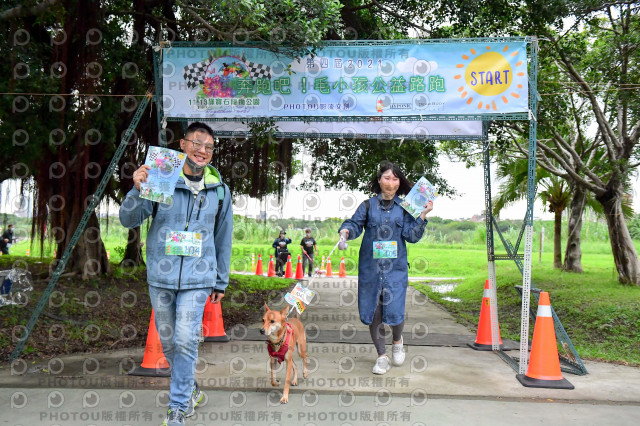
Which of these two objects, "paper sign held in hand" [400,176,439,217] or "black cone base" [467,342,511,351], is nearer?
"paper sign held in hand" [400,176,439,217]

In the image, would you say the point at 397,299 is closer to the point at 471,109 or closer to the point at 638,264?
the point at 471,109

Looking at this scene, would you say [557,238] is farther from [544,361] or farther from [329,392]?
[329,392]

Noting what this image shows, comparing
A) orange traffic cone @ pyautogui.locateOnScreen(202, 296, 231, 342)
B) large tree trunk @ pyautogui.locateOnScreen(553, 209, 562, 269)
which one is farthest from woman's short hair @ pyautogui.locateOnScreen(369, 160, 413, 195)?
large tree trunk @ pyautogui.locateOnScreen(553, 209, 562, 269)

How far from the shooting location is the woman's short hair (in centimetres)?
534

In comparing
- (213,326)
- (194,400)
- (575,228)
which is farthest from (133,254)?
(575,228)

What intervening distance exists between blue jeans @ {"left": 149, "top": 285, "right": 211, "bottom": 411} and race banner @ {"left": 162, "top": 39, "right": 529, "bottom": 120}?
2627 millimetres

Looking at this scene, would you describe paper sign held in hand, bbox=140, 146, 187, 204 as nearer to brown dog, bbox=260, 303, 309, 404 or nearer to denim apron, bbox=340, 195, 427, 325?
brown dog, bbox=260, 303, 309, 404

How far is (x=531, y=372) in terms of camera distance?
4895 mm

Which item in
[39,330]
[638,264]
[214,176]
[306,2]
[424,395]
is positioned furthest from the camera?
[638,264]

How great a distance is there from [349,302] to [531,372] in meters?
6.99

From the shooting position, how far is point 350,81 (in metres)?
5.58

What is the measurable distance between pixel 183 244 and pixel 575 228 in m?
14.2

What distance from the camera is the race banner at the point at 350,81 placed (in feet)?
17.6

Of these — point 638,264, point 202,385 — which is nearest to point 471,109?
point 202,385
